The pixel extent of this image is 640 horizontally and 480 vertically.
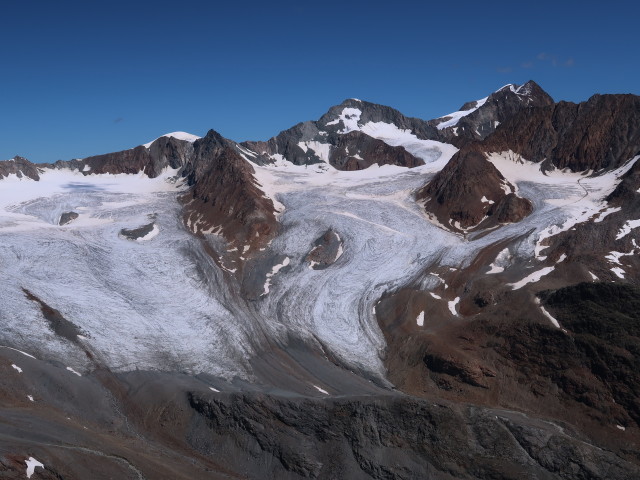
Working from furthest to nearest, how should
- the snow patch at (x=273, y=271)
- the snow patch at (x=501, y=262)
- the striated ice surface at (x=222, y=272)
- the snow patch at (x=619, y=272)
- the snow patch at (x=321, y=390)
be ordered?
1. the snow patch at (x=273, y=271)
2. the snow patch at (x=501, y=262)
3. the snow patch at (x=619, y=272)
4. the striated ice surface at (x=222, y=272)
5. the snow patch at (x=321, y=390)

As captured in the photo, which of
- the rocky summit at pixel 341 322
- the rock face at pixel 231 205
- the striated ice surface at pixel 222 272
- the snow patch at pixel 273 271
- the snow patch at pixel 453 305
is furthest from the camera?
the rock face at pixel 231 205

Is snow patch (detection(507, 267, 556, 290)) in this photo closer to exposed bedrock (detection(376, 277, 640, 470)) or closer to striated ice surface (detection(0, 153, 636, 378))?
striated ice surface (detection(0, 153, 636, 378))

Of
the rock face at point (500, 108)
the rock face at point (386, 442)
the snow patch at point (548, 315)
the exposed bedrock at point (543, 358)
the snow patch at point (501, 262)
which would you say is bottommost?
the rock face at point (386, 442)

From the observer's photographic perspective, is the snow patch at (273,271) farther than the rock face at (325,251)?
No

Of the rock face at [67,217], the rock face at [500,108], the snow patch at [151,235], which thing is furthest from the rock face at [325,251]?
the rock face at [500,108]

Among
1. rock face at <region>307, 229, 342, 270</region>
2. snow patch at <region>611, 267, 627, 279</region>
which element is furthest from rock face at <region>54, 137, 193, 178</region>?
snow patch at <region>611, 267, 627, 279</region>

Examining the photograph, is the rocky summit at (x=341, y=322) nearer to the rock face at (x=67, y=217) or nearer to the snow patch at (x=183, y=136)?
the rock face at (x=67, y=217)

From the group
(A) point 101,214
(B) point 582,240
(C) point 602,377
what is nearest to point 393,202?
(B) point 582,240
